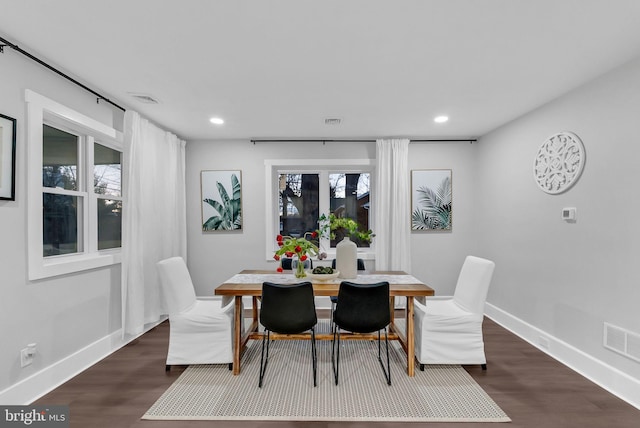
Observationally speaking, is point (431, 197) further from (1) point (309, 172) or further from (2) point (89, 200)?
(2) point (89, 200)

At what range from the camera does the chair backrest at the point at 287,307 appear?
236 centimetres

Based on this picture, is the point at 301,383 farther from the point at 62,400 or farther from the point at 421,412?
the point at 62,400

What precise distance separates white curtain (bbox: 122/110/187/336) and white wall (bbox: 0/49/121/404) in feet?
1.15

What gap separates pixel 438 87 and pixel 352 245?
1.69m

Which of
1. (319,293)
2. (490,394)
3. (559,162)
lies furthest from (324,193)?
(490,394)

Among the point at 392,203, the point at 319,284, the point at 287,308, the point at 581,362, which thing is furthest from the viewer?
the point at 392,203

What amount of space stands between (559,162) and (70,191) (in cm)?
469

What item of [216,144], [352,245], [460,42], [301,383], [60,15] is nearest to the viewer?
[60,15]

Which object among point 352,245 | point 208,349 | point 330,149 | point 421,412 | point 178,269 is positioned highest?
point 330,149

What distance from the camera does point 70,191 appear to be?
2.67 metres

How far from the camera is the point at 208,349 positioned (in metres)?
2.67

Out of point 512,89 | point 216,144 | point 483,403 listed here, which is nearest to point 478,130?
point 512,89

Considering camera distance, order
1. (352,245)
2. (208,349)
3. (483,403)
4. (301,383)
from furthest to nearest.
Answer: (352,245) → (208,349) → (301,383) → (483,403)

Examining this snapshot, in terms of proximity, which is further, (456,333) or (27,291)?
(456,333)
